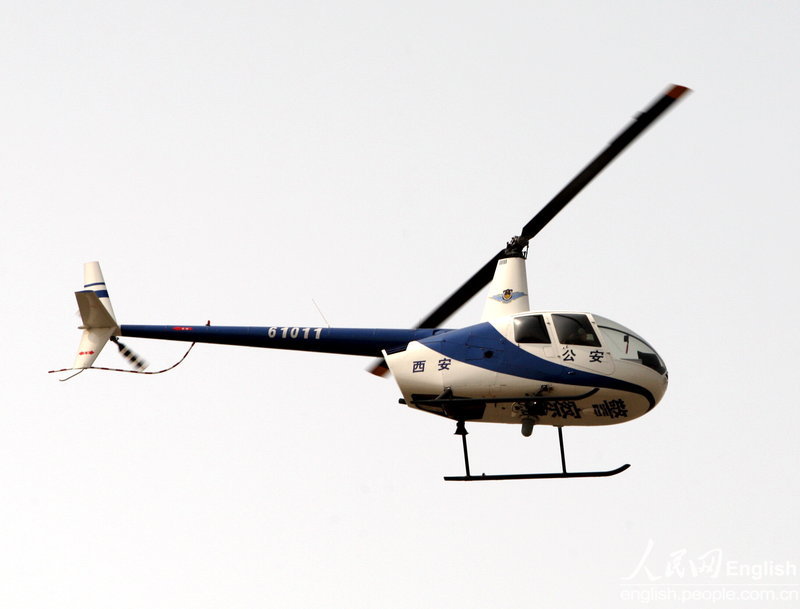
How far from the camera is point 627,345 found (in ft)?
54.0

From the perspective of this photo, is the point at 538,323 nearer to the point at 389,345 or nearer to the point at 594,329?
the point at 594,329

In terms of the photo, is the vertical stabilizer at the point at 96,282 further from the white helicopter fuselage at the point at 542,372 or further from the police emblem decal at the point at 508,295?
the police emblem decal at the point at 508,295

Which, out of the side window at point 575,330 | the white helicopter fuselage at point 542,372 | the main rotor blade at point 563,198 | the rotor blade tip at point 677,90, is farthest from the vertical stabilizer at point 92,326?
the rotor blade tip at point 677,90

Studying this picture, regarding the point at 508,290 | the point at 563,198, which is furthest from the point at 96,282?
the point at 563,198

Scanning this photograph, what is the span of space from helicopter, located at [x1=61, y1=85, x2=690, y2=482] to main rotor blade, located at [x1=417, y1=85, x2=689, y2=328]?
14mm

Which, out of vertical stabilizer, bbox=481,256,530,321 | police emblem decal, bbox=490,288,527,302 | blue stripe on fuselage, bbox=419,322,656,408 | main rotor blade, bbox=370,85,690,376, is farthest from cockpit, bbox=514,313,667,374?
main rotor blade, bbox=370,85,690,376

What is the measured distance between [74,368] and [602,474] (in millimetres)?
9694

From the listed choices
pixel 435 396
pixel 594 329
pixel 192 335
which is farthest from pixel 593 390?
pixel 192 335

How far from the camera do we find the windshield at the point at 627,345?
1636 centimetres

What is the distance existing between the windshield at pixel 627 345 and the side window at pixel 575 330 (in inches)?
6.1

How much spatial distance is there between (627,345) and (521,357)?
4.94 ft

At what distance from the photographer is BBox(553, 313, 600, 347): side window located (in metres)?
16.4

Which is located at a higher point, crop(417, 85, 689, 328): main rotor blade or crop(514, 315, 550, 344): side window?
crop(417, 85, 689, 328): main rotor blade

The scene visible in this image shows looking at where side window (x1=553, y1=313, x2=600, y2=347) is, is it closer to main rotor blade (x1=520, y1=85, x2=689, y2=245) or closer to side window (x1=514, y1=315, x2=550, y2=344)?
side window (x1=514, y1=315, x2=550, y2=344)
